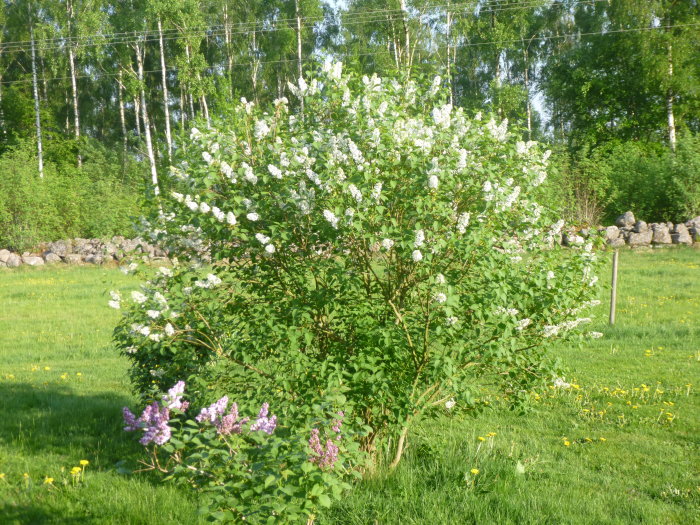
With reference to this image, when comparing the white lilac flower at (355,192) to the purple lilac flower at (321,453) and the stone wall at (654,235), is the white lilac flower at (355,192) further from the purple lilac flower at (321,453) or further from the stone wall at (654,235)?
the stone wall at (654,235)

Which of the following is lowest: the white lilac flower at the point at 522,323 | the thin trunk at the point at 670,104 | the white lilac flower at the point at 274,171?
the white lilac flower at the point at 522,323

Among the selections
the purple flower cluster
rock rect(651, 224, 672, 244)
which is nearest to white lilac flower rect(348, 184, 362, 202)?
the purple flower cluster

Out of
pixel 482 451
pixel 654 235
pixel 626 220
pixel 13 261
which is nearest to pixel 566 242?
pixel 654 235

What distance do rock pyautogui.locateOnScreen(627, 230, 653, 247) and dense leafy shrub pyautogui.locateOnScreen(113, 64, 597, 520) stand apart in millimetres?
17780

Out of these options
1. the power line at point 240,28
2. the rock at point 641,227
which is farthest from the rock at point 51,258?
the rock at point 641,227

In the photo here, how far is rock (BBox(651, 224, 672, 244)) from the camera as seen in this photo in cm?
2039

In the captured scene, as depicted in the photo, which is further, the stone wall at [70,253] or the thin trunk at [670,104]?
the thin trunk at [670,104]

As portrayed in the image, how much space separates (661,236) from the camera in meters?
20.5

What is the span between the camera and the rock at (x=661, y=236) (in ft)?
66.9

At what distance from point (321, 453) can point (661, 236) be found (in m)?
20.3

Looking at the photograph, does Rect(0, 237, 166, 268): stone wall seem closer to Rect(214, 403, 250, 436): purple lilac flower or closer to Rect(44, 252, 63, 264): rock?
Rect(44, 252, 63, 264): rock

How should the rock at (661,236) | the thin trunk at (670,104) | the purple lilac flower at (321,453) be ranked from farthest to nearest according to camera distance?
the thin trunk at (670,104), the rock at (661,236), the purple lilac flower at (321,453)

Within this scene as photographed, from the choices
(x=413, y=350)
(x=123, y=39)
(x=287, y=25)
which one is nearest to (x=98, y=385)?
(x=413, y=350)

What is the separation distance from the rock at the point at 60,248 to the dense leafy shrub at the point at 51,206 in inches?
20.2
